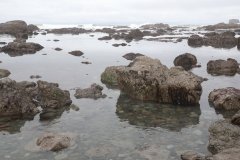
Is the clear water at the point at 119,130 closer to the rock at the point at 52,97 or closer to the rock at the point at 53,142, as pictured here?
the rock at the point at 53,142

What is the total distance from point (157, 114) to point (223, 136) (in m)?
4.86

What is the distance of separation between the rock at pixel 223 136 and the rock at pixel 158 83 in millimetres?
4542

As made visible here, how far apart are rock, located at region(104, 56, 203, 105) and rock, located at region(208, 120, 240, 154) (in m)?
4.54

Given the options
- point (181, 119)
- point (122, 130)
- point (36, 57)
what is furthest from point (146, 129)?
point (36, 57)

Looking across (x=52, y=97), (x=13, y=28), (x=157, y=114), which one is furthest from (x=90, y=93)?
(x=13, y=28)

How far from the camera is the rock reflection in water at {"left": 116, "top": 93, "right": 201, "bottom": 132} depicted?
17.8 metres

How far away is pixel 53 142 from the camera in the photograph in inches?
574

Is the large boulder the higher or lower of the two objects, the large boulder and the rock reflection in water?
the higher

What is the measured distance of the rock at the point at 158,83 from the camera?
2086cm

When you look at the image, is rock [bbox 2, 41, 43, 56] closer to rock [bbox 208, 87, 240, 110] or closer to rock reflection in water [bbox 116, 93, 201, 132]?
rock reflection in water [bbox 116, 93, 201, 132]

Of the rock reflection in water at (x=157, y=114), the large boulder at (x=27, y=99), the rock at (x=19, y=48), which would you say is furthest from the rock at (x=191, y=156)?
the rock at (x=19, y=48)

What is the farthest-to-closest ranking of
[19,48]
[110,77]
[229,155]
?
[19,48] → [110,77] → [229,155]

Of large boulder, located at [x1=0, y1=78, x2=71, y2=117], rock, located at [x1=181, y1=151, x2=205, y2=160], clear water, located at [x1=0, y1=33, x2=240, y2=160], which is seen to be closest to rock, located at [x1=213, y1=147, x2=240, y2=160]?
rock, located at [x1=181, y1=151, x2=205, y2=160]

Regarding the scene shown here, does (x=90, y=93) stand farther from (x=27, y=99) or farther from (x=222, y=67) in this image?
(x=222, y=67)
